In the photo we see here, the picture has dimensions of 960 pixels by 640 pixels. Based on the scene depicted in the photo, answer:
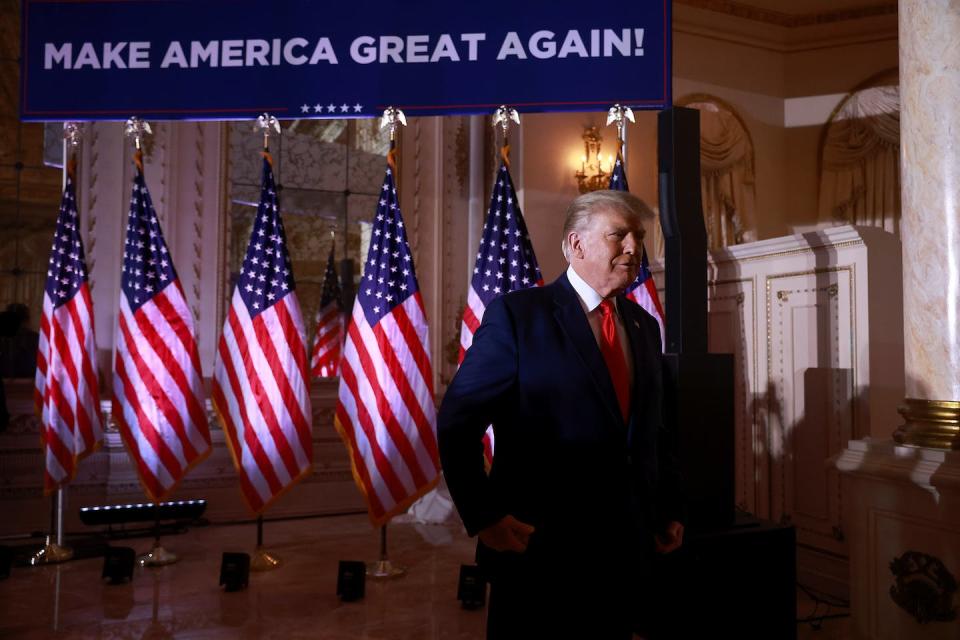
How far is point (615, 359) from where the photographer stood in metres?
1.98

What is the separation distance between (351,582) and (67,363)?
2.29 metres

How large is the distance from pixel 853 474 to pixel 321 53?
132 inches

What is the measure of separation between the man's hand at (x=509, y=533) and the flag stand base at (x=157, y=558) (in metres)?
3.61

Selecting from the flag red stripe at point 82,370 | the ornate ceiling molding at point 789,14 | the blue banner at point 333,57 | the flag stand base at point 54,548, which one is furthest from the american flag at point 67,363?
the ornate ceiling molding at point 789,14

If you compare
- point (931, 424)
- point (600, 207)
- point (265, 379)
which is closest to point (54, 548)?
point (265, 379)

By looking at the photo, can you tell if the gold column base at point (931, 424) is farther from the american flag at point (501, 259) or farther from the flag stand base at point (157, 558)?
the flag stand base at point (157, 558)

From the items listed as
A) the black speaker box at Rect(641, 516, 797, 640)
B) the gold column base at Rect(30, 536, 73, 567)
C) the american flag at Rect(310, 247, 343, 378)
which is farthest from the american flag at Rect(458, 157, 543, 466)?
the gold column base at Rect(30, 536, 73, 567)

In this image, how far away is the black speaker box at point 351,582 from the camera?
158 inches

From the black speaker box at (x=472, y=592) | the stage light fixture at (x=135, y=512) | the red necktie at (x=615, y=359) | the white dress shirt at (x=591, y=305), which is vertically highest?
the white dress shirt at (x=591, y=305)

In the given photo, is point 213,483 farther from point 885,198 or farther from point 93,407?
point 885,198

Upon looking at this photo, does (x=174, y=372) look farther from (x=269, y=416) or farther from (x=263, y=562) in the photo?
(x=263, y=562)

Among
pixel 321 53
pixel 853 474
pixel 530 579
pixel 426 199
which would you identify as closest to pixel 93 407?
pixel 321 53

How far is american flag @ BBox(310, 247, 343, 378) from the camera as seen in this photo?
6.64 meters

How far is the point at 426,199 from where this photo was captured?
22.9ft
